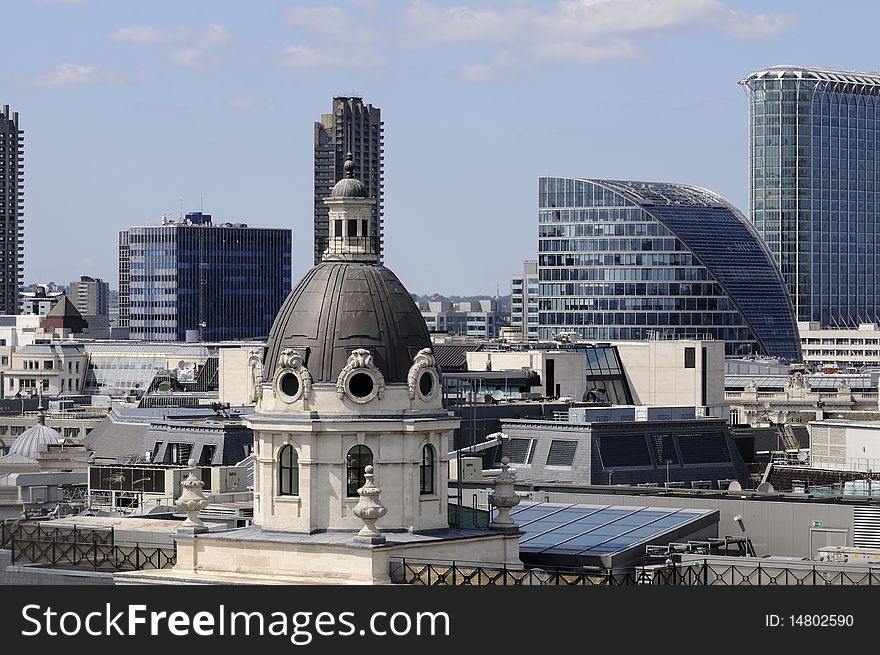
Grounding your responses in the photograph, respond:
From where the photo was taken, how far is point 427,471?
7981 centimetres

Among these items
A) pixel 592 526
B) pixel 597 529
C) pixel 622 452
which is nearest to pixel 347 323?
pixel 597 529

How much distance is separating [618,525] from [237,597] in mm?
24102

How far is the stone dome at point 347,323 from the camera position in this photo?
79.0 m

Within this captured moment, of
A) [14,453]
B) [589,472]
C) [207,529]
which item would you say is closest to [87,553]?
[207,529]

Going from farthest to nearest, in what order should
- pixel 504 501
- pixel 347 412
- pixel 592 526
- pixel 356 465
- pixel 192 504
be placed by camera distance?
pixel 592 526, pixel 192 504, pixel 504 501, pixel 356 465, pixel 347 412

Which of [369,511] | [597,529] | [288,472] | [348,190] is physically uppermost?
[348,190]

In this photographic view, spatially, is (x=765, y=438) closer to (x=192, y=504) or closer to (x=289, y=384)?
(x=192, y=504)

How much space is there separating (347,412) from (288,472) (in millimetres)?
2670

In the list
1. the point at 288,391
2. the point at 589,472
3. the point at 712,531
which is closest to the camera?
the point at 288,391

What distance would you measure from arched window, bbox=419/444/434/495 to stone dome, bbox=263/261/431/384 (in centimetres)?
223

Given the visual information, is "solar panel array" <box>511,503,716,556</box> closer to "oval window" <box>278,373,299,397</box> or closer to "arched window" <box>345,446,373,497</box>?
"arched window" <box>345,446,373,497</box>

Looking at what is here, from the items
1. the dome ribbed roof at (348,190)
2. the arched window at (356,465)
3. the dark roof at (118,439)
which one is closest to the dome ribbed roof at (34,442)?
the dark roof at (118,439)

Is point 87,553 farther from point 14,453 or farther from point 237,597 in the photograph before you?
point 14,453

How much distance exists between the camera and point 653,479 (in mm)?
149000
